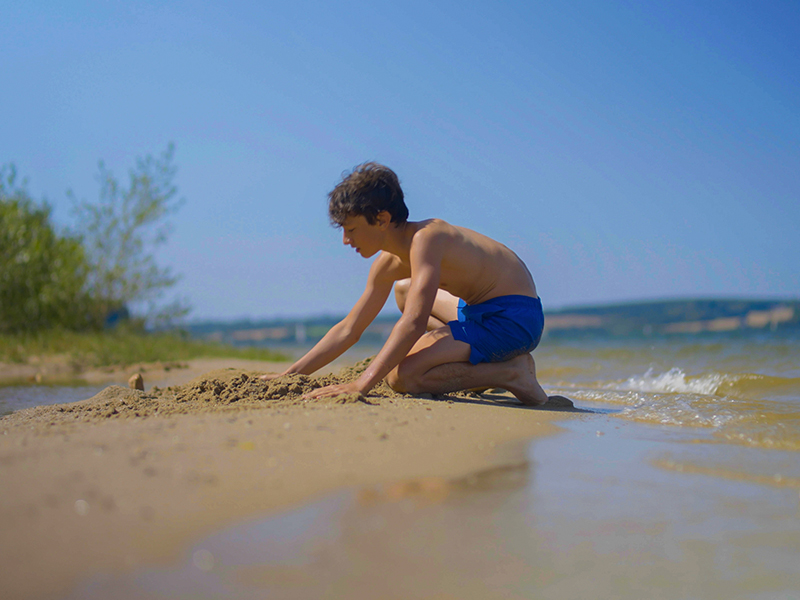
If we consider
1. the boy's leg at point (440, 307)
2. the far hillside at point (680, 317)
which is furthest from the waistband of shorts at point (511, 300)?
the far hillside at point (680, 317)

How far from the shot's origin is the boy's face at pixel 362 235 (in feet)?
10.4

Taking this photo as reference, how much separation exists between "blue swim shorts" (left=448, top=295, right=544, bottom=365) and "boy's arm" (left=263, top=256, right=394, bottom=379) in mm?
591

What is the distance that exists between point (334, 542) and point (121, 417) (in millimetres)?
1548

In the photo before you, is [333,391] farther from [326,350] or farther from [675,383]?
[675,383]

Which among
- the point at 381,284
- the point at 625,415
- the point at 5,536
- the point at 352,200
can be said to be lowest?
the point at 625,415

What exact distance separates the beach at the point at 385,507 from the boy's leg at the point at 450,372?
76cm

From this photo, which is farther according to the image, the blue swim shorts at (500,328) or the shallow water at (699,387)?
the blue swim shorts at (500,328)

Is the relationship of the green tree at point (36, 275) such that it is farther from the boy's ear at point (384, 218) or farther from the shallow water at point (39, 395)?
the boy's ear at point (384, 218)

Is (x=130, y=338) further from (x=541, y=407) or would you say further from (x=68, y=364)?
(x=541, y=407)

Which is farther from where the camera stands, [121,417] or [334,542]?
[121,417]

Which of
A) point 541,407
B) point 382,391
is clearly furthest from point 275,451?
point 541,407

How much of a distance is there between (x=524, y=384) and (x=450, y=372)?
1.43ft

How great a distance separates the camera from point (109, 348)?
765 centimetres

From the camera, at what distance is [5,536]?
117 centimetres
